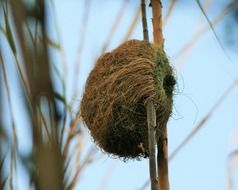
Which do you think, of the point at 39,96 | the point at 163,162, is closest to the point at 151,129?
the point at 163,162

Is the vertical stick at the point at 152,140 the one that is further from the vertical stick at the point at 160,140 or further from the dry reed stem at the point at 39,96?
the dry reed stem at the point at 39,96

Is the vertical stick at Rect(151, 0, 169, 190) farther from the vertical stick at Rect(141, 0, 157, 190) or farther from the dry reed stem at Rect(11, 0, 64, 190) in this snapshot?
the dry reed stem at Rect(11, 0, 64, 190)

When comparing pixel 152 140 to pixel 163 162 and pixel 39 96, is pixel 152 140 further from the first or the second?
pixel 39 96

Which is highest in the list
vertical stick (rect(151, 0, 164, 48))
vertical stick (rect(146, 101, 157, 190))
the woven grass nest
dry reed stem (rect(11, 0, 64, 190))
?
vertical stick (rect(151, 0, 164, 48))

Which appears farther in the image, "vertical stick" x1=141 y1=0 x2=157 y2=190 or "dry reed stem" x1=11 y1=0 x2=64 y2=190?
"vertical stick" x1=141 y1=0 x2=157 y2=190

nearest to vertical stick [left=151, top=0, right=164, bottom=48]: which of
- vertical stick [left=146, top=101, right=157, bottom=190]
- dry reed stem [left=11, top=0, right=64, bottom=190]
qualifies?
vertical stick [left=146, top=101, right=157, bottom=190]

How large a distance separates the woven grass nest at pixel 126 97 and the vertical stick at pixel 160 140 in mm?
39

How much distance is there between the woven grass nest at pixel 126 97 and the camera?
184cm

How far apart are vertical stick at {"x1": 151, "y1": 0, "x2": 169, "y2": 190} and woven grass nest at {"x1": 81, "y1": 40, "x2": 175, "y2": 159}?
4cm

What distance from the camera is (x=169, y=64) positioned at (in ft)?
6.68

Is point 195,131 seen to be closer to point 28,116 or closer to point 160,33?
point 160,33

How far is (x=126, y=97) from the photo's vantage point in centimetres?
185

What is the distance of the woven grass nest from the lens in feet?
6.04

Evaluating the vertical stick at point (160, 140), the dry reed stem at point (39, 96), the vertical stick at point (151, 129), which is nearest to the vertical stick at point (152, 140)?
the vertical stick at point (151, 129)
